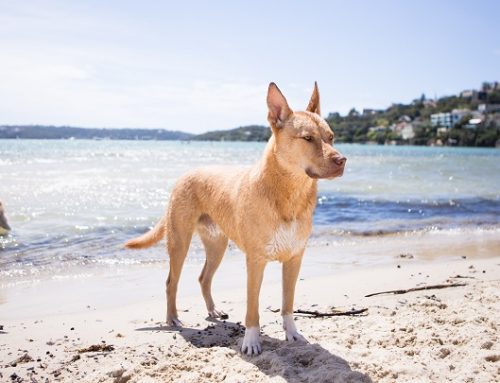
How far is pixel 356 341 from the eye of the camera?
4492mm

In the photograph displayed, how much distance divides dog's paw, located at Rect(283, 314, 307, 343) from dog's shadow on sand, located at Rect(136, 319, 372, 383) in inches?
2.7

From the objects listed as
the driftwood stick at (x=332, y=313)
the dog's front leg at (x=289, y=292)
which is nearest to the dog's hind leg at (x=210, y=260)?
the driftwood stick at (x=332, y=313)

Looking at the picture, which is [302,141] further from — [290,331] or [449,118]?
[449,118]

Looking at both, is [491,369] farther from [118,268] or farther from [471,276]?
[118,268]

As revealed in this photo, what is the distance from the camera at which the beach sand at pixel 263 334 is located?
393cm

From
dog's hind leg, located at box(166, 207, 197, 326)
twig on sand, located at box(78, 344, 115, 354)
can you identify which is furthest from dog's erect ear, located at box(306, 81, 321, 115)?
twig on sand, located at box(78, 344, 115, 354)

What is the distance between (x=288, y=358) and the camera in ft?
13.7

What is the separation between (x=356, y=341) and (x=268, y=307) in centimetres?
167

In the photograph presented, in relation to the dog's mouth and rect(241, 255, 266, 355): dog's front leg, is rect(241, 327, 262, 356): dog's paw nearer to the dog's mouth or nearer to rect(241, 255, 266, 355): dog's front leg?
rect(241, 255, 266, 355): dog's front leg

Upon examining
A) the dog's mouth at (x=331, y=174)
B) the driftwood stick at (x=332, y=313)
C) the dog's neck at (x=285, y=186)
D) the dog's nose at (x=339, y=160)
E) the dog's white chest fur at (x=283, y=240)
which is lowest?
the driftwood stick at (x=332, y=313)

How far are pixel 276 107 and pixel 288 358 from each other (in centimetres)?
209

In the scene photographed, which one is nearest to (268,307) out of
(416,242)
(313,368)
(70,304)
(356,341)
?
(356,341)

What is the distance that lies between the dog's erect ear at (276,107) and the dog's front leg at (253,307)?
1216 mm

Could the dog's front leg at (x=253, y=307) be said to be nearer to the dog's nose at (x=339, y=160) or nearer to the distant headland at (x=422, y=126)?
the dog's nose at (x=339, y=160)
